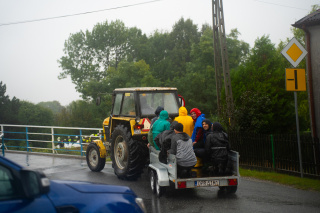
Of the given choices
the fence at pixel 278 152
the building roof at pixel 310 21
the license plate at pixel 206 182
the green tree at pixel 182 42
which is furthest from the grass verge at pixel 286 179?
the green tree at pixel 182 42

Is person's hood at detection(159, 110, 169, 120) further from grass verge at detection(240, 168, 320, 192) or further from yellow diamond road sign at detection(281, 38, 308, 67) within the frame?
yellow diamond road sign at detection(281, 38, 308, 67)

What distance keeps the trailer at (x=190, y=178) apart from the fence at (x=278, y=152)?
11.3 feet

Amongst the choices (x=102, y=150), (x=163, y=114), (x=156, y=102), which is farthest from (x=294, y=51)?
(x=102, y=150)

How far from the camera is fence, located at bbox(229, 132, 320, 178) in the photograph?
433 inches

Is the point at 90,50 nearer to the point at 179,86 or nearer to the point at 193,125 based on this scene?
the point at 179,86

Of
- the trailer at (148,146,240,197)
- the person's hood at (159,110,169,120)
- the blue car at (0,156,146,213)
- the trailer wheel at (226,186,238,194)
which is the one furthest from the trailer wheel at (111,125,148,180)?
the blue car at (0,156,146,213)

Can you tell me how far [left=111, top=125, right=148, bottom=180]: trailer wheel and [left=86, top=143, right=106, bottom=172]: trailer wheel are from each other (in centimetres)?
110

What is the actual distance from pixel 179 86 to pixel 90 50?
1857cm

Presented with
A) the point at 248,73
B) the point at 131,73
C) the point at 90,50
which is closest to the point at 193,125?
the point at 248,73

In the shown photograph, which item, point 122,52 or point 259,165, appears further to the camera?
point 122,52

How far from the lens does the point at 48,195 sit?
317cm

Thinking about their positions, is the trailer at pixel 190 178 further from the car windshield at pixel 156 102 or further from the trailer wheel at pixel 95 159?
the trailer wheel at pixel 95 159

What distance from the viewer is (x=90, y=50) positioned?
62.5 meters

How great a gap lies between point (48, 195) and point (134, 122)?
717 centimetres
